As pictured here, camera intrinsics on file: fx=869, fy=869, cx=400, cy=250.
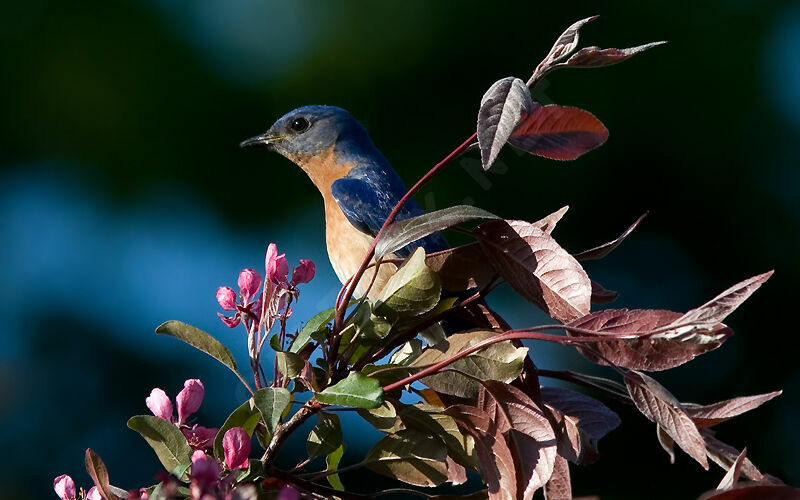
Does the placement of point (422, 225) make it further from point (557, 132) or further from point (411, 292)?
point (557, 132)

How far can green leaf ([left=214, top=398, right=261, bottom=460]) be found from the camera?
39.1 inches

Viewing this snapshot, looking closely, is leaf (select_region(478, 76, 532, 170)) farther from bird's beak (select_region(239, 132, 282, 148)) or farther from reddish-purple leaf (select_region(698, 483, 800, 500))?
bird's beak (select_region(239, 132, 282, 148))

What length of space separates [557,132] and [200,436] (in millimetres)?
570

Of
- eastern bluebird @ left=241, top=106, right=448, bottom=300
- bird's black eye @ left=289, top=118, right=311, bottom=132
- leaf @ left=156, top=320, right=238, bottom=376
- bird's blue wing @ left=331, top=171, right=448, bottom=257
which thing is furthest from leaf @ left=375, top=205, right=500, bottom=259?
bird's black eye @ left=289, top=118, right=311, bottom=132

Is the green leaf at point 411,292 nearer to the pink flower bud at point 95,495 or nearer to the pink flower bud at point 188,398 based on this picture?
the pink flower bud at point 188,398

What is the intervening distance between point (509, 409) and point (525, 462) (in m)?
0.06

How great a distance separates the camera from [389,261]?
114 centimetres

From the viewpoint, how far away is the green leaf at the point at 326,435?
1.05 meters

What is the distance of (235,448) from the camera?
37.4 inches

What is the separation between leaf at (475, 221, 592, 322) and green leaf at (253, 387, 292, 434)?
29 centimetres

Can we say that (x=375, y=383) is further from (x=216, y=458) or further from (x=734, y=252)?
(x=734, y=252)

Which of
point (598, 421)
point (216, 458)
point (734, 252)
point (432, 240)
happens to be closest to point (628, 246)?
point (734, 252)

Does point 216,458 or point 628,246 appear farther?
point 628,246

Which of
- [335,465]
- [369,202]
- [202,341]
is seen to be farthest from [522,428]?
[369,202]
